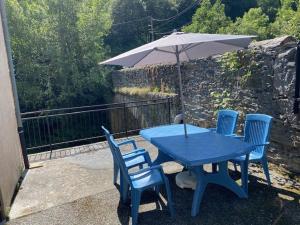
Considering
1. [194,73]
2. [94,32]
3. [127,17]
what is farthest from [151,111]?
[127,17]

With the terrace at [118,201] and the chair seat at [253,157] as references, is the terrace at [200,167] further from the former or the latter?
the chair seat at [253,157]

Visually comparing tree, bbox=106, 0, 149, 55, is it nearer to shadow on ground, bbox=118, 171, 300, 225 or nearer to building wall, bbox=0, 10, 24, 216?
building wall, bbox=0, 10, 24, 216

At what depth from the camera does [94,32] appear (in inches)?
488

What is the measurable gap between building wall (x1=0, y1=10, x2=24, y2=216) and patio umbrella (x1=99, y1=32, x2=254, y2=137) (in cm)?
157

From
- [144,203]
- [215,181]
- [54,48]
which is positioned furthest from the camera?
[54,48]

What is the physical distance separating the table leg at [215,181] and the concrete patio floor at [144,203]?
0.31ft

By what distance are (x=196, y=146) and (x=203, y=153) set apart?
30cm

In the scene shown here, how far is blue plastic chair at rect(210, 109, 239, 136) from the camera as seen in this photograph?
13.4 feet

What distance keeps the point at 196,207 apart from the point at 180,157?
566 millimetres

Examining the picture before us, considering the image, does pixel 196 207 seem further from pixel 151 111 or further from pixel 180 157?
pixel 151 111

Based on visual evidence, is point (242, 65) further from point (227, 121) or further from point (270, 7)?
point (270, 7)

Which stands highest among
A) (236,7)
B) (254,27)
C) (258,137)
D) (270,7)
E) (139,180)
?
(236,7)

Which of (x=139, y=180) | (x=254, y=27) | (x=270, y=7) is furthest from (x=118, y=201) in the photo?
(x=270, y=7)

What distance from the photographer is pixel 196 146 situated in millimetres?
3242
